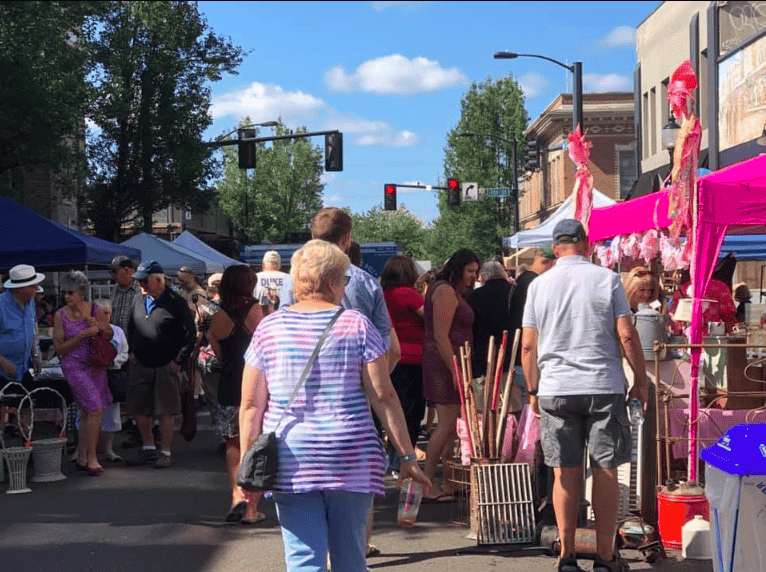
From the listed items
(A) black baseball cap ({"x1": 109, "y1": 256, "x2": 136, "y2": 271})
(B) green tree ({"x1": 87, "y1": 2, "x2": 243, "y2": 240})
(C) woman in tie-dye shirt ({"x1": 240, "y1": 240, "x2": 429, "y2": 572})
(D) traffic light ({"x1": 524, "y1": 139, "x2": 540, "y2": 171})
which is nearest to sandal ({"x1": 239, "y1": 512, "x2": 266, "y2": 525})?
(C) woman in tie-dye shirt ({"x1": 240, "y1": 240, "x2": 429, "y2": 572})

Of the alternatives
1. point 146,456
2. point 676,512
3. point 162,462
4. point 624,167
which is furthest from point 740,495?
point 624,167

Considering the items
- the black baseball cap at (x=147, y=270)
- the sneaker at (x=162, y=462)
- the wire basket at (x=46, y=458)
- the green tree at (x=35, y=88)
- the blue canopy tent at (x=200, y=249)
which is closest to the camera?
the wire basket at (x=46, y=458)

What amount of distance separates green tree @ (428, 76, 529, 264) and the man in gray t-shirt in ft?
199

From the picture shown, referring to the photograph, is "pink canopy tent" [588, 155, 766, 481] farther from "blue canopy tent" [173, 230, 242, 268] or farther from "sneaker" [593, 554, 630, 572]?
"blue canopy tent" [173, 230, 242, 268]

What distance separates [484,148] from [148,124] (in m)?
31.3

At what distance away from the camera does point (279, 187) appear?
7950 cm

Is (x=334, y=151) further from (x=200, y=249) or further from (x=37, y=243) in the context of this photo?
(x=37, y=243)

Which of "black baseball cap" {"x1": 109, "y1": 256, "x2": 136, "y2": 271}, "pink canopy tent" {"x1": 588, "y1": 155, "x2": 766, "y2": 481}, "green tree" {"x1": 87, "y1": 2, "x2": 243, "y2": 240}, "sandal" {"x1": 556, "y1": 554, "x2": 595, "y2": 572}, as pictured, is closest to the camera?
"sandal" {"x1": 556, "y1": 554, "x2": 595, "y2": 572}

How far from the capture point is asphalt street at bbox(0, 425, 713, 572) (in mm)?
6832

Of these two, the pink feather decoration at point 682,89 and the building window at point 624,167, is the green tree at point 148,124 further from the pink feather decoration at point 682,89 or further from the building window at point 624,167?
the pink feather decoration at point 682,89

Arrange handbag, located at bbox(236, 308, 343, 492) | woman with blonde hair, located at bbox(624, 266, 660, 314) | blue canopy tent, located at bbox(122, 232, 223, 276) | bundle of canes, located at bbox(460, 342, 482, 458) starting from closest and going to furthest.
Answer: handbag, located at bbox(236, 308, 343, 492) < bundle of canes, located at bbox(460, 342, 482, 458) < woman with blonde hair, located at bbox(624, 266, 660, 314) < blue canopy tent, located at bbox(122, 232, 223, 276)

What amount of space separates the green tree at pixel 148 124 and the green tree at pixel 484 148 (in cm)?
2687

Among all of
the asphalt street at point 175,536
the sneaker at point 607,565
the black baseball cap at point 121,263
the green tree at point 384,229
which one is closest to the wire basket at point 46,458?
the asphalt street at point 175,536

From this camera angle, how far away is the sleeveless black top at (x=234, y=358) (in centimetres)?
838
